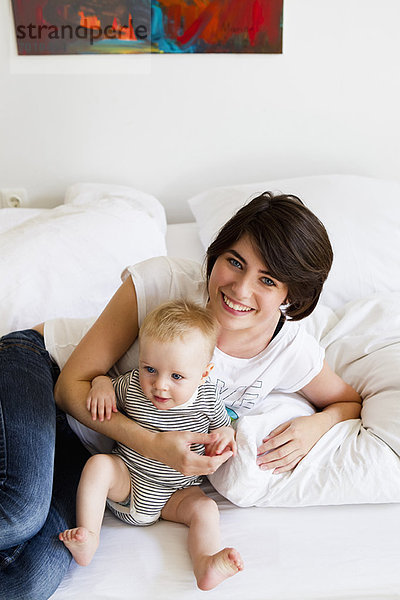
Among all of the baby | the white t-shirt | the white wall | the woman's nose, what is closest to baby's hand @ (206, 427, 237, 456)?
the baby

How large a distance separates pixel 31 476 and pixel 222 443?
1.04ft

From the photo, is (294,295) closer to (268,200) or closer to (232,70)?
(268,200)

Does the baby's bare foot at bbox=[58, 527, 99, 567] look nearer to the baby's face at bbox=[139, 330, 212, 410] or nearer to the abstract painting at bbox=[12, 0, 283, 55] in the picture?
the baby's face at bbox=[139, 330, 212, 410]

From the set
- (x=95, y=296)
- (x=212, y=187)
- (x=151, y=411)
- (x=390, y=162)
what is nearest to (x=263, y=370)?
(x=151, y=411)

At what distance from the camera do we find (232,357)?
1.15m

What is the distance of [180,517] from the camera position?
1.04 meters

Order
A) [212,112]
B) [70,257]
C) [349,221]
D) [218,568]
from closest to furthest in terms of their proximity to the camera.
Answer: [218,568] < [70,257] < [349,221] < [212,112]

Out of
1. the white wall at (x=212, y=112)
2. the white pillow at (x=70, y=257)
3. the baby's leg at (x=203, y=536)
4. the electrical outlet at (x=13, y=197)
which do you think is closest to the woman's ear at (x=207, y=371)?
the baby's leg at (x=203, y=536)

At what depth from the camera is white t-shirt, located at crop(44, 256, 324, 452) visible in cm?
115

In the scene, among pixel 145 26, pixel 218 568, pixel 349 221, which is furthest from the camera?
pixel 145 26

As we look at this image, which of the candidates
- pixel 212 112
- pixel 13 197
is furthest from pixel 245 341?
pixel 13 197

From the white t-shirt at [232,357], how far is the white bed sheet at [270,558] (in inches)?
8.3

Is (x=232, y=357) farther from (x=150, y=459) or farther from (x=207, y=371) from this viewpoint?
(x=150, y=459)

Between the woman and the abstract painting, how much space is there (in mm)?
1088
